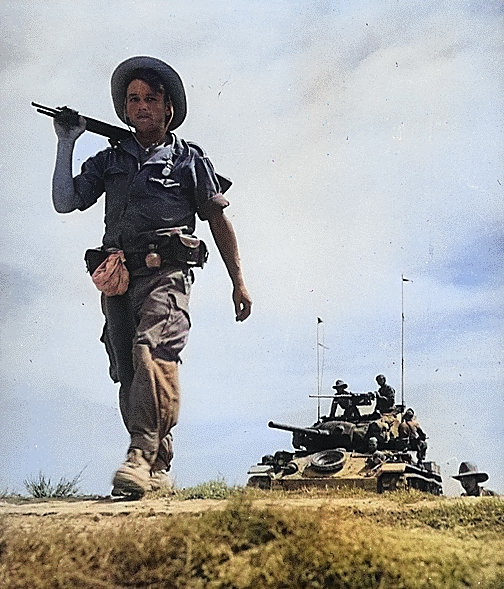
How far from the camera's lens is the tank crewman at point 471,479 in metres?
7.98

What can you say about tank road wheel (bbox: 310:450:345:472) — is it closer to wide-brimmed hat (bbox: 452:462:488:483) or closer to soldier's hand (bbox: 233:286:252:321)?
wide-brimmed hat (bbox: 452:462:488:483)

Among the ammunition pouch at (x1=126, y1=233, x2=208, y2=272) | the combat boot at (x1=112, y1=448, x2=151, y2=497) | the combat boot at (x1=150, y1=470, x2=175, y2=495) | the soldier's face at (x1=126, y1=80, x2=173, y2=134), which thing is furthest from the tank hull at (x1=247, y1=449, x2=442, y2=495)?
the soldier's face at (x1=126, y1=80, x2=173, y2=134)

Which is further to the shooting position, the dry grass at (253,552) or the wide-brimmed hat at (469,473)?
the wide-brimmed hat at (469,473)

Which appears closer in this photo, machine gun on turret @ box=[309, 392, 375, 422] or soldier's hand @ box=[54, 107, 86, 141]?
soldier's hand @ box=[54, 107, 86, 141]

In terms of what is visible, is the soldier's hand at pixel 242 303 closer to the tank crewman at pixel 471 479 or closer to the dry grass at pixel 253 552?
the dry grass at pixel 253 552

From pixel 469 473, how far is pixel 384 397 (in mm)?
1272

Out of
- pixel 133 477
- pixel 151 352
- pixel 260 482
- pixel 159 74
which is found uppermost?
pixel 159 74

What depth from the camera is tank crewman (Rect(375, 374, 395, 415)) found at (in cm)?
841

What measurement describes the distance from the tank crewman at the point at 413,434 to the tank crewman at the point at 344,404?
1.83 feet

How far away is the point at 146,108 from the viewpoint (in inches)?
323

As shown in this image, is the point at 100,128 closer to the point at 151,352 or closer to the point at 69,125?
the point at 69,125

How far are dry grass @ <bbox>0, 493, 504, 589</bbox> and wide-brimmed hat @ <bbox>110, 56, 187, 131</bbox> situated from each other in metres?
3.31

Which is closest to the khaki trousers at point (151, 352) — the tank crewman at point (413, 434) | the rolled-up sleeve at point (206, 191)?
the rolled-up sleeve at point (206, 191)

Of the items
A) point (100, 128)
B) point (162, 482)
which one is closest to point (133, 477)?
point (162, 482)
